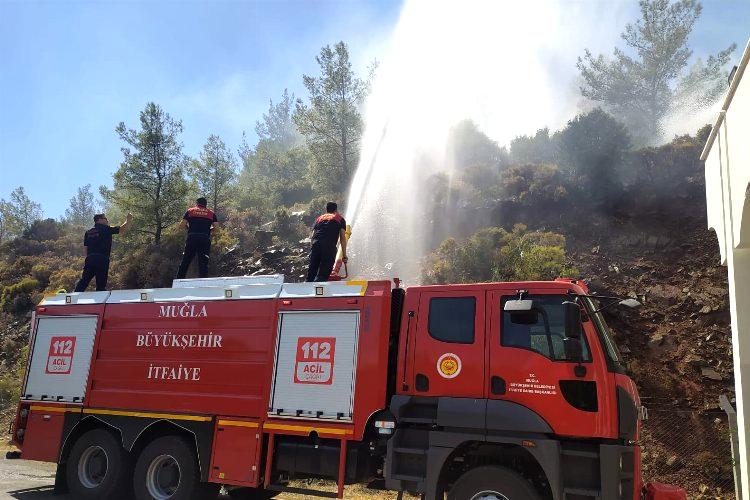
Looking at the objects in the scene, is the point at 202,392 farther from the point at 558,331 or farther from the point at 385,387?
the point at 558,331

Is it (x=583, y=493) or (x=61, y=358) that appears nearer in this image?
(x=583, y=493)

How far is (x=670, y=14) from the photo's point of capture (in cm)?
3005

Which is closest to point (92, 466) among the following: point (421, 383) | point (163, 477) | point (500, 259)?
point (163, 477)

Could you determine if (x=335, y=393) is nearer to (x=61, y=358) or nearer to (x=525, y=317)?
(x=525, y=317)

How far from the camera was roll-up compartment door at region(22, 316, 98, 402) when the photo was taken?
332 inches

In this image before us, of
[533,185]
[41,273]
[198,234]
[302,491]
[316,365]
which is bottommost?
[302,491]

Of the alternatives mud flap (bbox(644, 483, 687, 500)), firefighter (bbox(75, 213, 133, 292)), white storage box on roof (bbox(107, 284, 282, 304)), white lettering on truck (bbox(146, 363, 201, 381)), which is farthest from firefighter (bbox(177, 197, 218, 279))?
mud flap (bbox(644, 483, 687, 500))

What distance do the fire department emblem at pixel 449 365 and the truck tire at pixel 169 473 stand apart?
11.7ft

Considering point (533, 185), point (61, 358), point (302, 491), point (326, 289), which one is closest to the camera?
point (302, 491)

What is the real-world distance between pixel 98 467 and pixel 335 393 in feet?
13.5

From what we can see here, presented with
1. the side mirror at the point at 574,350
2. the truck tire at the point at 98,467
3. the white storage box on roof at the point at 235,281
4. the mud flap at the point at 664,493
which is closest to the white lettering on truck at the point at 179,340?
the white storage box on roof at the point at 235,281

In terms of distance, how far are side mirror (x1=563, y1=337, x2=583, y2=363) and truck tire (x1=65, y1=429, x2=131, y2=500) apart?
242 inches

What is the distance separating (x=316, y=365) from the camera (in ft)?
22.2

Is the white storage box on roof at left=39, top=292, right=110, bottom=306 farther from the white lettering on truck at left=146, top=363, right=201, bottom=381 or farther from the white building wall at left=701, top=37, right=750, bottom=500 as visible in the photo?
the white building wall at left=701, top=37, right=750, bottom=500
